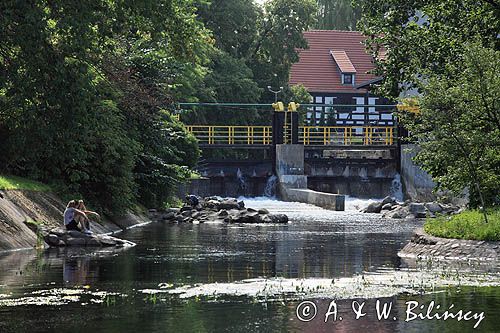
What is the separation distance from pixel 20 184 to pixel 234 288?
15.6m

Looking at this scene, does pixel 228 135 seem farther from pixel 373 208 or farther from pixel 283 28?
pixel 373 208

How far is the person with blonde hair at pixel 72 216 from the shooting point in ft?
102

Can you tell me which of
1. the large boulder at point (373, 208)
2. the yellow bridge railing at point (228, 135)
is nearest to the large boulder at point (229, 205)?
the large boulder at point (373, 208)

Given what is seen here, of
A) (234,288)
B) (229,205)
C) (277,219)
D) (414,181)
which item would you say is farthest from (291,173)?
(234,288)

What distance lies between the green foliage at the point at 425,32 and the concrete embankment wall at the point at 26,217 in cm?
994

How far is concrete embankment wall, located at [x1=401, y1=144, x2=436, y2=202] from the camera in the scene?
61.6m

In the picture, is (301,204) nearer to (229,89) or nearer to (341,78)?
(229,89)

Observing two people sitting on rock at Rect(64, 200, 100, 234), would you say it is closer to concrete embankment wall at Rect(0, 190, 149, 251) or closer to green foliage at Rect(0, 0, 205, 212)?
concrete embankment wall at Rect(0, 190, 149, 251)

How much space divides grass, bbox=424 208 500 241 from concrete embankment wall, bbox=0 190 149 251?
31.6ft

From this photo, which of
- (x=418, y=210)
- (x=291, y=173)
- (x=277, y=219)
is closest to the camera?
(x=277, y=219)

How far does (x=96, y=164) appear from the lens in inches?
1551

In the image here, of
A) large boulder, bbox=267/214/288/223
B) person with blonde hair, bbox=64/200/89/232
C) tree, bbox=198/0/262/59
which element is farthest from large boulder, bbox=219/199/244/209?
tree, bbox=198/0/262/59

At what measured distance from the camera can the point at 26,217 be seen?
30953 millimetres

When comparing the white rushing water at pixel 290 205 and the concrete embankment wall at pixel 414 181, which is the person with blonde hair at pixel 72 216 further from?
the concrete embankment wall at pixel 414 181
